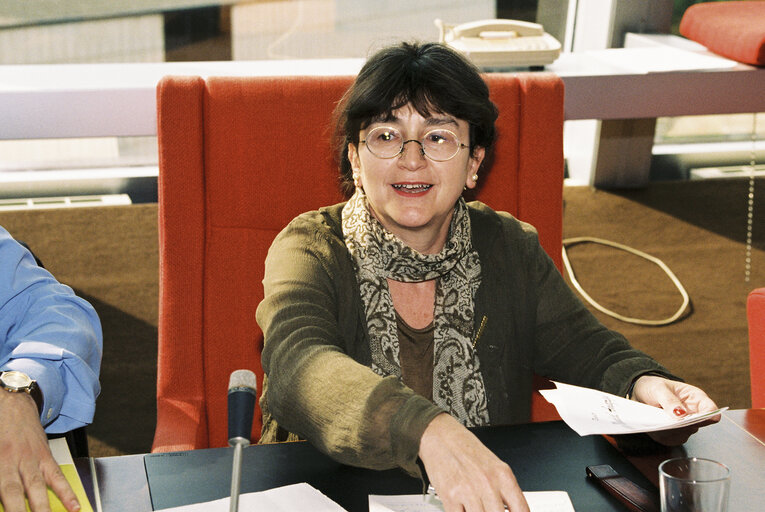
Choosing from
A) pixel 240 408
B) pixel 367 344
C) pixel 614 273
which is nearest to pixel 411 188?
pixel 367 344

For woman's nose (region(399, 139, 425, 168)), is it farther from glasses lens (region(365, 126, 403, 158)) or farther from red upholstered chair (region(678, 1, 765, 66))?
red upholstered chair (region(678, 1, 765, 66))

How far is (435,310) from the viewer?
1632mm

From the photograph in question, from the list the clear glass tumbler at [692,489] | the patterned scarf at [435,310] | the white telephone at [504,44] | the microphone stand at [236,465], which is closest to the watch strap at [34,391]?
the microphone stand at [236,465]

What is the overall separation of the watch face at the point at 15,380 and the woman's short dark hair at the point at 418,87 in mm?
675

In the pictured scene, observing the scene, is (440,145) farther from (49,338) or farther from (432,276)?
(49,338)

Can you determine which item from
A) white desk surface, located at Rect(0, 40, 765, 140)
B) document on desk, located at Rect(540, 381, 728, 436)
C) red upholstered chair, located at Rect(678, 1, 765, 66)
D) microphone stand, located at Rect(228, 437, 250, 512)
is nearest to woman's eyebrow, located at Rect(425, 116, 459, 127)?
document on desk, located at Rect(540, 381, 728, 436)

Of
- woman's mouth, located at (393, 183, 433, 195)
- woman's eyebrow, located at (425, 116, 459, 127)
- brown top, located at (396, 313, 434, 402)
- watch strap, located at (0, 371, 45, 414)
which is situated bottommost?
brown top, located at (396, 313, 434, 402)

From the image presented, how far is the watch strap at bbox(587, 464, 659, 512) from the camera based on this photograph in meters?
1.13

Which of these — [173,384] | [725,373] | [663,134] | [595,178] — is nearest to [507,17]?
[595,178]

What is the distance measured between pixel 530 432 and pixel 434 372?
1.01ft

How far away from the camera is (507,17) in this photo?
11.9 ft

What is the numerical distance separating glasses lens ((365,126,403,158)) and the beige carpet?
1.36 metres

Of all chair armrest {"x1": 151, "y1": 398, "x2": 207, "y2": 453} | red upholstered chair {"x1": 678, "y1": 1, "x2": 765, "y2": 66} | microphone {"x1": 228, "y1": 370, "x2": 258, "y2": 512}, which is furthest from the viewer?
red upholstered chair {"x1": 678, "y1": 1, "x2": 765, "y2": 66}

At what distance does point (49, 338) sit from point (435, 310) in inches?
24.8
